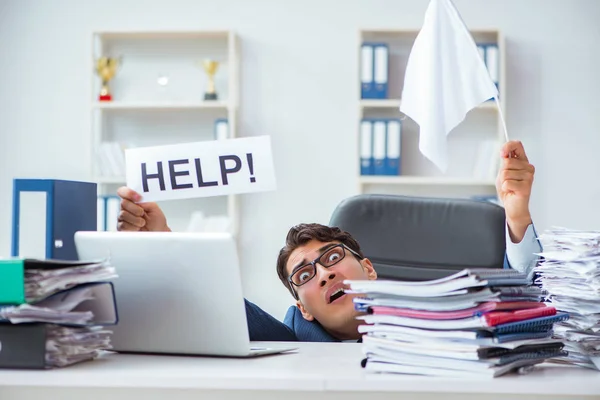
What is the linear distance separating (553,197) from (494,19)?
1052mm

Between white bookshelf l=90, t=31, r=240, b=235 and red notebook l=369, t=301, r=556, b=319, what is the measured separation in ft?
11.3

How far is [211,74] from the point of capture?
14.9ft

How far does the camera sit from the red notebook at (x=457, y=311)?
1.12 metres

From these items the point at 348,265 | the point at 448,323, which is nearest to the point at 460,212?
the point at 348,265

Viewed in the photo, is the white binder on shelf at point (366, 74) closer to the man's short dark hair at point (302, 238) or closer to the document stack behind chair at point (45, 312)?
the man's short dark hair at point (302, 238)

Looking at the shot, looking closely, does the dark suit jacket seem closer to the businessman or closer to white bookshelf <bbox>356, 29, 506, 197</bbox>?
the businessman

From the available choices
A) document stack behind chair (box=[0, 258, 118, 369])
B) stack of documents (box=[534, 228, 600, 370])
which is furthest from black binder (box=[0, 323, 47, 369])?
stack of documents (box=[534, 228, 600, 370])

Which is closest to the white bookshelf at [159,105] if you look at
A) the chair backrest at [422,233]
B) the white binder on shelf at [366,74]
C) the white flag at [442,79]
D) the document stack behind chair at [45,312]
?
the white binder on shelf at [366,74]

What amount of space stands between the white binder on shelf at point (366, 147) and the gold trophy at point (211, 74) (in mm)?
838

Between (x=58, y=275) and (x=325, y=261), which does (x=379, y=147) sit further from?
(x=58, y=275)

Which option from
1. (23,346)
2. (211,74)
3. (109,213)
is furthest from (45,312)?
(211,74)

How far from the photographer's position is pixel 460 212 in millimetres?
2547

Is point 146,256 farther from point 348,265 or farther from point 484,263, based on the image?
point 484,263

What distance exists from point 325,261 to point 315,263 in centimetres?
3
